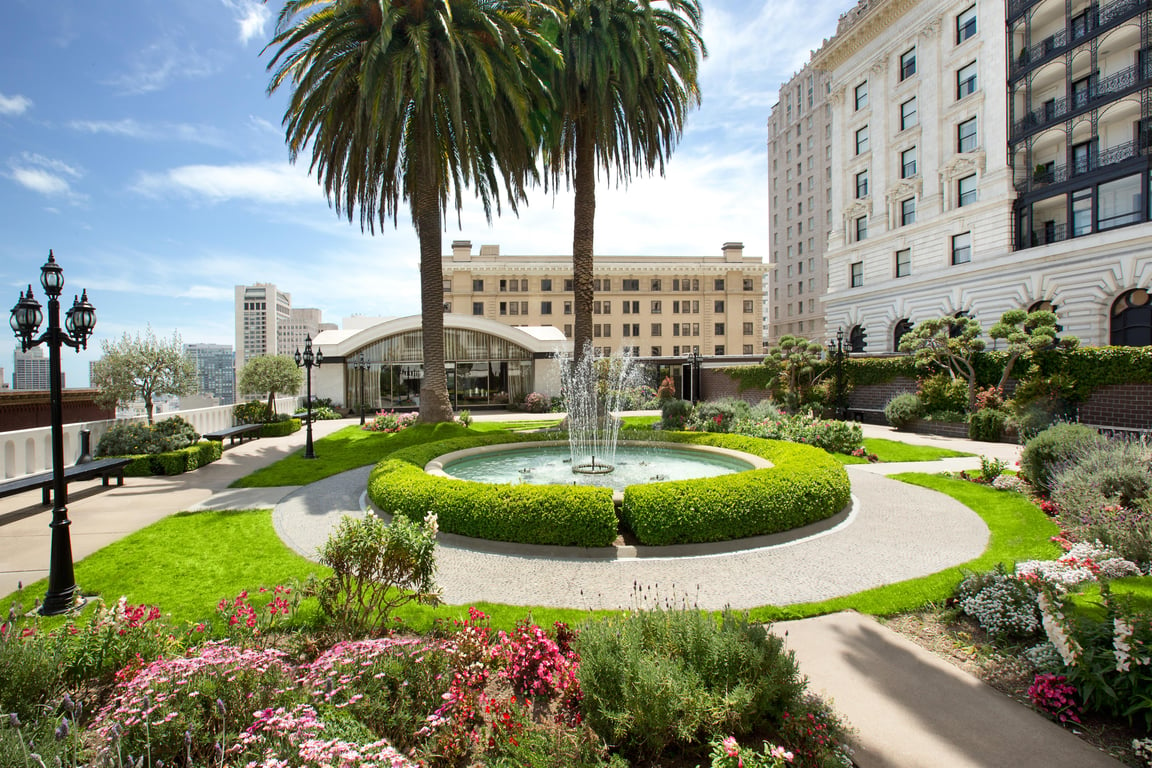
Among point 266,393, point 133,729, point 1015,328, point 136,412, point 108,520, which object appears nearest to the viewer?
point 133,729

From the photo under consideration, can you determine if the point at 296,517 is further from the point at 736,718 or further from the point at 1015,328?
the point at 1015,328

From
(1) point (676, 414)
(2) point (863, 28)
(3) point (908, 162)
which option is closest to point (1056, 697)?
(1) point (676, 414)

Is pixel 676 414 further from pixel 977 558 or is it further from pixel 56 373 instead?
pixel 56 373

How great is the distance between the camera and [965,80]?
107 ft

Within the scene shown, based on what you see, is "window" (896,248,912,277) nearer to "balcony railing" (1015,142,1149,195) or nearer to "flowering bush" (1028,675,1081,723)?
"balcony railing" (1015,142,1149,195)

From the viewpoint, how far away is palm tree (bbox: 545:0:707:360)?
17.7 m

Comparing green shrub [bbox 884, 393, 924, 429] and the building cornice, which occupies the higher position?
the building cornice

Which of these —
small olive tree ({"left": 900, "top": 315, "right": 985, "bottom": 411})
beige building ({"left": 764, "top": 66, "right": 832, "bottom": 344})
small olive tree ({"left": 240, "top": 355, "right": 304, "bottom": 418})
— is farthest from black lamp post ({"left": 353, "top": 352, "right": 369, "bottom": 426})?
beige building ({"left": 764, "top": 66, "right": 832, "bottom": 344})

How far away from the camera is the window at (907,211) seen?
36.0m

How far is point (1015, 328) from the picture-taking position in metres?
19.6

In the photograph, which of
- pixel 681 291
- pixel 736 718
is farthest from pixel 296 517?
pixel 681 291

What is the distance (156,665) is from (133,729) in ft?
1.62

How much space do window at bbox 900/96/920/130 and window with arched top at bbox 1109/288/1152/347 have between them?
17.3m

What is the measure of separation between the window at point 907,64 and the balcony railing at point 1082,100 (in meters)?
9.14
